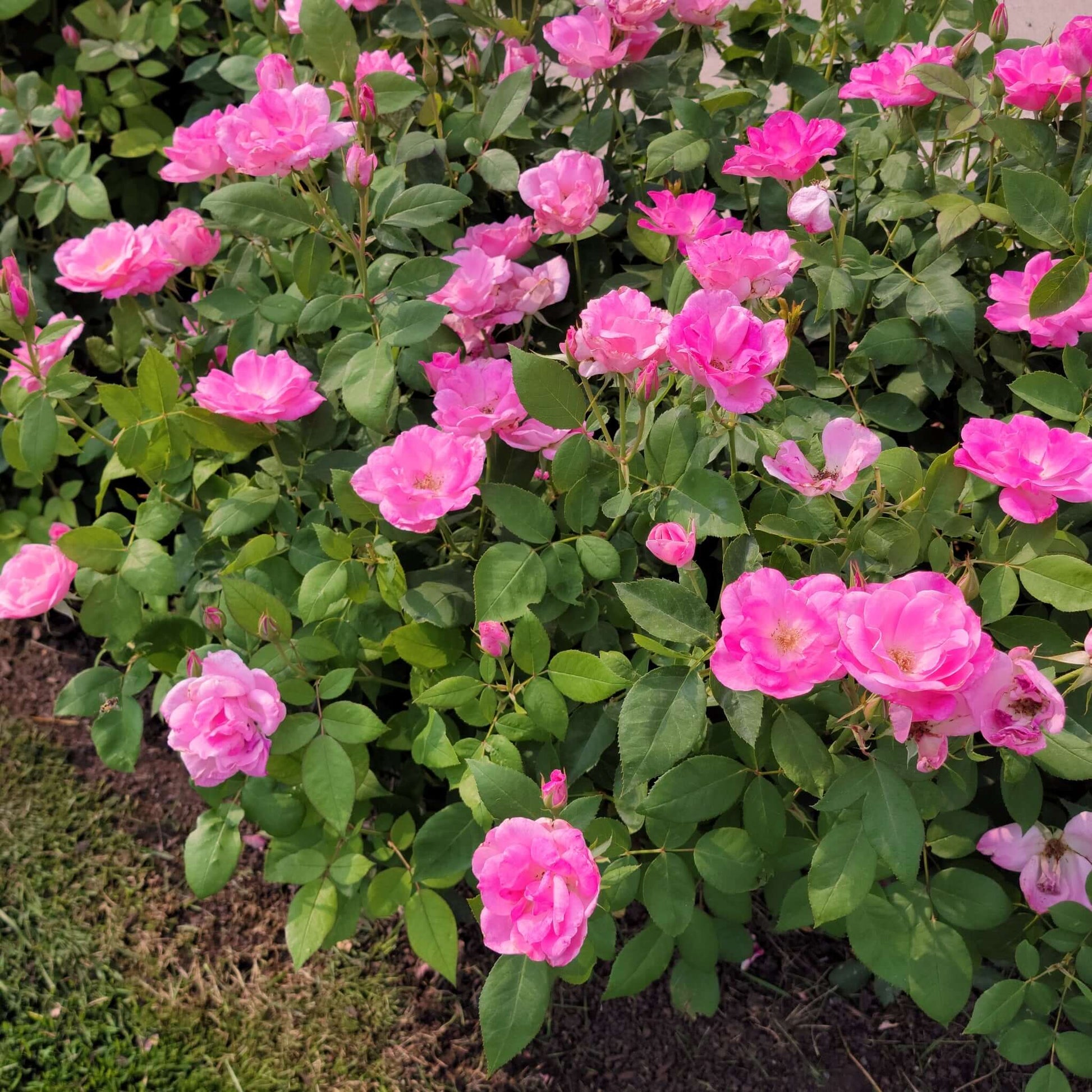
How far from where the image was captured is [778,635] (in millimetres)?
1004

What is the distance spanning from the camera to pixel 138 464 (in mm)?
1578

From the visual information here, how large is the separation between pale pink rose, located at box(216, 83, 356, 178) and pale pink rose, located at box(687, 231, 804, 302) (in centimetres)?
54

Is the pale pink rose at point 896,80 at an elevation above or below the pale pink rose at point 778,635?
above

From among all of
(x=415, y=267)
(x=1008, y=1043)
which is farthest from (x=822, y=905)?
(x=415, y=267)

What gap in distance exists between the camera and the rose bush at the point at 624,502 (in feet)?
3.68

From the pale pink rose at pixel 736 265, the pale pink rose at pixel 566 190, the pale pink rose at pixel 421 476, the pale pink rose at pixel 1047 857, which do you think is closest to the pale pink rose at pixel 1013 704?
the pale pink rose at pixel 1047 857

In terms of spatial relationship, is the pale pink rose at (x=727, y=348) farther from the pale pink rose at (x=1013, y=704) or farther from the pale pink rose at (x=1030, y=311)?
the pale pink rose at (x=1030, y=311)

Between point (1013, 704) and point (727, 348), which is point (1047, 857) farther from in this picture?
point (727, 348)

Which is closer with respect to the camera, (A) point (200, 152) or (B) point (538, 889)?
(B) point (538, 889)

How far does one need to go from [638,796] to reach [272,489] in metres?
0.80

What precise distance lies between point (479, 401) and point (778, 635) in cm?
57

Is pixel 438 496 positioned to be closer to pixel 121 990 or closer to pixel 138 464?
pixel 138 464

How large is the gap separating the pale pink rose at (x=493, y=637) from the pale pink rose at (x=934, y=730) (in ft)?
1.53

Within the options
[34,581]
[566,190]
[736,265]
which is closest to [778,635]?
[736,265]
